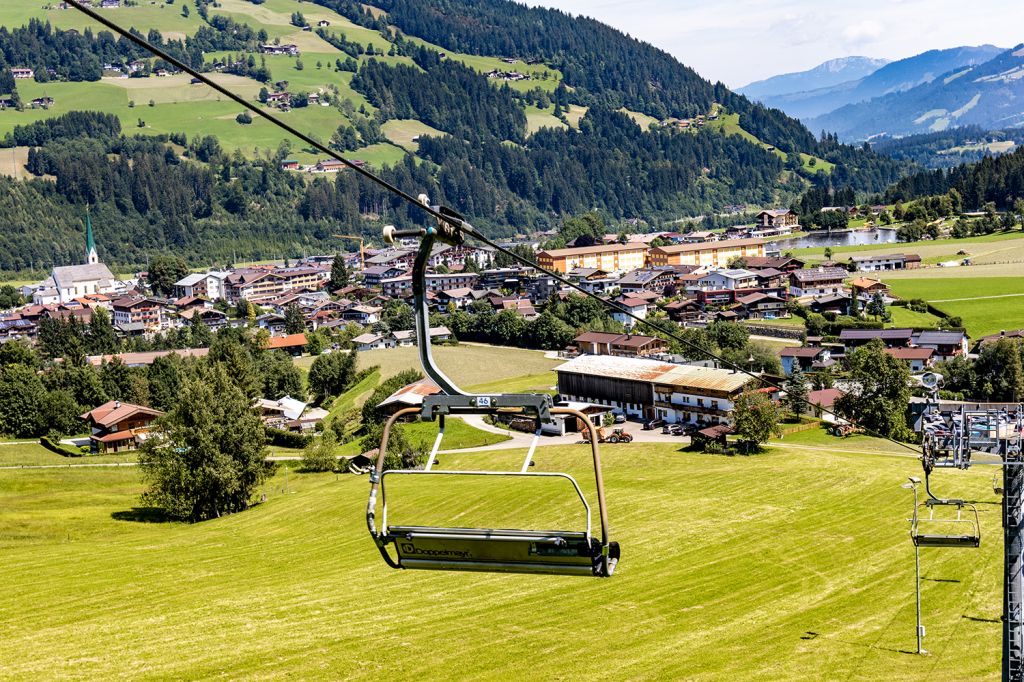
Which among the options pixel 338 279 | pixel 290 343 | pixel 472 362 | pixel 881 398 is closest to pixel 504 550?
pixel 881 398

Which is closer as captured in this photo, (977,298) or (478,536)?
(478,536)

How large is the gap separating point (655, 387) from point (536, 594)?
88.3ft

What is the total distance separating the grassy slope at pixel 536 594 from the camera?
21094mm

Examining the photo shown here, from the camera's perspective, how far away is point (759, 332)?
73875 mm

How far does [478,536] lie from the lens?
7770 mm

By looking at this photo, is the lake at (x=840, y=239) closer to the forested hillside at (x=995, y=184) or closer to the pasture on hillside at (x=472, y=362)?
the forested hillside at (x=995, y=184)

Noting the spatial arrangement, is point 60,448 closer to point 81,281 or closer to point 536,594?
point 536,594

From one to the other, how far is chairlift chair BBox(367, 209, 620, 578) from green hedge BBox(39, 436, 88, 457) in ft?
163

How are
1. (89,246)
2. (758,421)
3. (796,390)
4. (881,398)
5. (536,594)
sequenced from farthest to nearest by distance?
(89,246) < (796,390) < (881,398) < (758,421) < (536,594)

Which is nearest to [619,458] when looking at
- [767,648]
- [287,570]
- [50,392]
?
A: [287,570]

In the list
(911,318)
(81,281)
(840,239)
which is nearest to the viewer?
(911,318)

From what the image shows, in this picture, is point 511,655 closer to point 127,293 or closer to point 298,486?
point 298,486

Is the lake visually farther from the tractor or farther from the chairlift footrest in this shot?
the chairlift footrest

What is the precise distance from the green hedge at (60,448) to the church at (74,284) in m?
61.9
